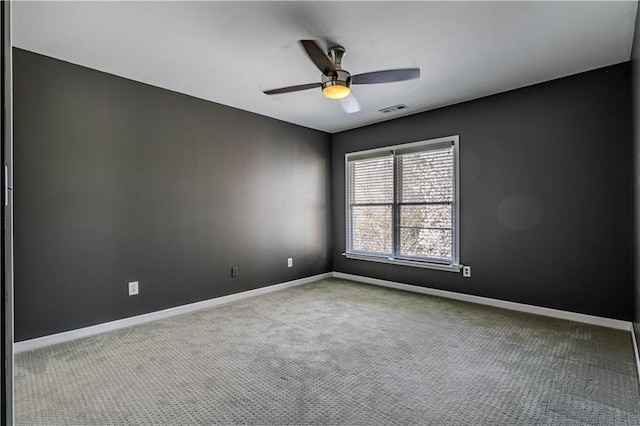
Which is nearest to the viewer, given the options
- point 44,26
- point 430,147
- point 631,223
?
point 44,26

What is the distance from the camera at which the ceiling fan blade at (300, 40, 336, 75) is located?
91.0 inches

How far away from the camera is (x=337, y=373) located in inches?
91.4

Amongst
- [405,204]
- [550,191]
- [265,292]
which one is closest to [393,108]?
[405,204]

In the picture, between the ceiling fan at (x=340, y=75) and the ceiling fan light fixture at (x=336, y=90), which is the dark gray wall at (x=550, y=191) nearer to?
the ceiling fan at (x=340, y=75)

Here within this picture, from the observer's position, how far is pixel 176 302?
3670mm

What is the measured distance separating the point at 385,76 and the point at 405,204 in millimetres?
2267

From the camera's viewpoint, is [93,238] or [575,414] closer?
[575,414]

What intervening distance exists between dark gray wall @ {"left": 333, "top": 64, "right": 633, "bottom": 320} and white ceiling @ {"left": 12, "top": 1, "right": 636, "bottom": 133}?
1.01 ft

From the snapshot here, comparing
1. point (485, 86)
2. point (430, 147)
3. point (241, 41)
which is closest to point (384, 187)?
point (430, 147)

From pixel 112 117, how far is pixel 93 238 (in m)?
1.14

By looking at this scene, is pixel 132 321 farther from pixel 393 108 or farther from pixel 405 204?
pixel 393 108

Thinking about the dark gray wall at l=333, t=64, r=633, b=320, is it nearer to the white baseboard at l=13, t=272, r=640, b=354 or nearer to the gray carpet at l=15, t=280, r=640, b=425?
the white baseboard at l=13, t=272, r=640, b=354

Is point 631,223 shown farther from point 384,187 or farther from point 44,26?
point 44,26

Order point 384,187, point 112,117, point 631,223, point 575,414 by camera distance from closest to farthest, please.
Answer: point 575,414, point 631,223, point 112,117, point 384,187
